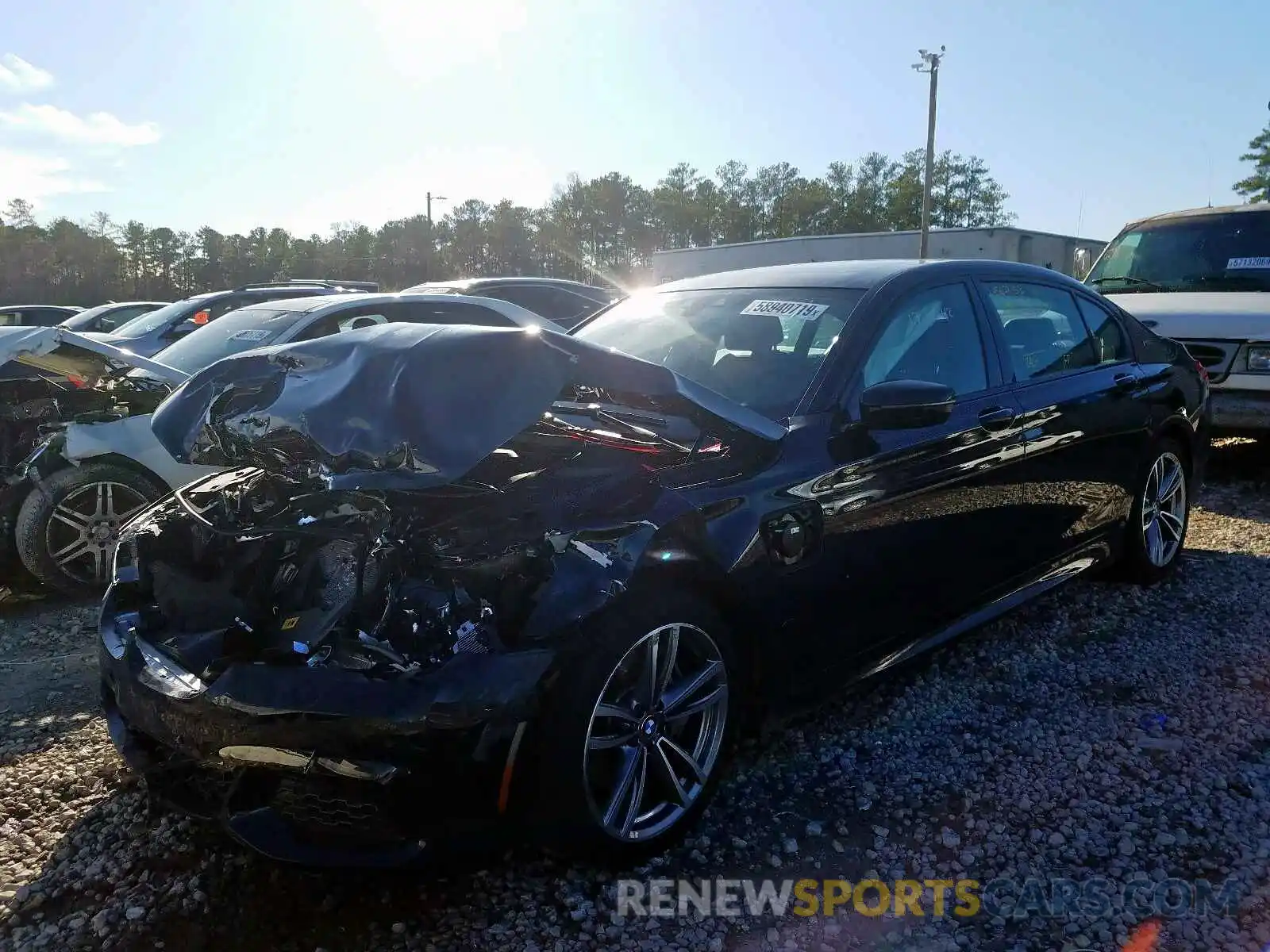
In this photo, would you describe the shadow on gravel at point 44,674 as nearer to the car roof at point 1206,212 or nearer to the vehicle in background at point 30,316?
the car roof at point 1206,212

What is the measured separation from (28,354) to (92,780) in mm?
3146

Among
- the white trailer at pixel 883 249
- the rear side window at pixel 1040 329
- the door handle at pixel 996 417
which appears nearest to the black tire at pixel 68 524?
the door handle at pixel 996 417

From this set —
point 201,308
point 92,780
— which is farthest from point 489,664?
point 201,308

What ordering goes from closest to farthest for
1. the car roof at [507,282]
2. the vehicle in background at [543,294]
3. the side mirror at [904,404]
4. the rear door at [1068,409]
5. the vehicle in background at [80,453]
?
the side mirror at [904,404] < the rear door at [1068,409] < the vehicle in background at [80,453] < the car roof at [507,282] < the vehicle in background at [543,294]

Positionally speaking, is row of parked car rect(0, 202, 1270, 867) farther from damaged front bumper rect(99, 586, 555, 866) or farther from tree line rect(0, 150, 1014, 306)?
tree line rect(0, 150, 1014, 306)

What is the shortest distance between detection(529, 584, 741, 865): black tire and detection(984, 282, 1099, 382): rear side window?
2016 millimetres

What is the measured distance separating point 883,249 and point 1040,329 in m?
22.2

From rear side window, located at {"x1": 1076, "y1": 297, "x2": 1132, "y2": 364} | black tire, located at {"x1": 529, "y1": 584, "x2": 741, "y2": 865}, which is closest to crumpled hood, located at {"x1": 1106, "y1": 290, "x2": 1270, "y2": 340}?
rear side window, located at {"x1": 1076, "y1": 297, "x2": 1132, "y2": 364}

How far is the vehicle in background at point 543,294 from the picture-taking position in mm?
9695

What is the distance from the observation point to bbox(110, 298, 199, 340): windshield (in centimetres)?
928

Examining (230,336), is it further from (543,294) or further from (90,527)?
(543,294)

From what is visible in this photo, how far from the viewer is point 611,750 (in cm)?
248

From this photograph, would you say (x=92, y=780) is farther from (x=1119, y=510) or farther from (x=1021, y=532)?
(x=1119, y=510)

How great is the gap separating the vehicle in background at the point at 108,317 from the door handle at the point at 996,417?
45.7 ft
